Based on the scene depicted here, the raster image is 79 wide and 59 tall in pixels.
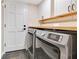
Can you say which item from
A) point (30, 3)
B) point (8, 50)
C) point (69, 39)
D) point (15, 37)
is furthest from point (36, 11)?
point (69, 39)

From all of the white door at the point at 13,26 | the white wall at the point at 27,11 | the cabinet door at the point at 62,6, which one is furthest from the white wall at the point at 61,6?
the white door at the point at 13,26

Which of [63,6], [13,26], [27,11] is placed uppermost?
[27,11]

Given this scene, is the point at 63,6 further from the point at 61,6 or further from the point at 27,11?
the point at 27,11

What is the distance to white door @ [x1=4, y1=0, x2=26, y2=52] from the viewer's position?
3498mm

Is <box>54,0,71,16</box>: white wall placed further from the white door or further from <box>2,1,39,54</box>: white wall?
the white door

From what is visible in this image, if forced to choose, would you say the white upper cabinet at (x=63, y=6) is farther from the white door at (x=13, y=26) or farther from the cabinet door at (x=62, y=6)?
the white door at (x=13, y=26)

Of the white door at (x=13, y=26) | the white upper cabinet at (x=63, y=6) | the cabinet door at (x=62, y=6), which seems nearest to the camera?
the white upper cabinet at (x=63, y=6)

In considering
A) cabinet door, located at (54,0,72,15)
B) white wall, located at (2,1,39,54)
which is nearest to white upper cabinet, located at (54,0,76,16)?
cabinet door, located at (54,0,72,15)

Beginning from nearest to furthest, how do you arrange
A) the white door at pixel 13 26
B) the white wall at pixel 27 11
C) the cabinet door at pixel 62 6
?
the cabinet door at pixel 62 6 → the white door at pixel 13 26 → the white wall at pixel 27 11

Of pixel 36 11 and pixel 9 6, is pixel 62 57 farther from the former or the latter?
pixel 36 11

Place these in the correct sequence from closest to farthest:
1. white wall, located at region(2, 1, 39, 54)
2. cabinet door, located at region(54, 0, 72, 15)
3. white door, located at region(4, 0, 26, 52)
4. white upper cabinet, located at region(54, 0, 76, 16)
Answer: white upper cabinet, located at region(54, 0, 76, 16)
cabinet door, located at region(54, 0, 72, 15)
white door, located at region(4, 0, 26, 52)
white wall, located at region(2, 1, 39, 54)

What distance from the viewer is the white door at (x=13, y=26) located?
138 inches

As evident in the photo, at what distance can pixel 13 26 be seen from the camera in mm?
3682

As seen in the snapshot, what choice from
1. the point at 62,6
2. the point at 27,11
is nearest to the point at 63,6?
the point at 62,6
